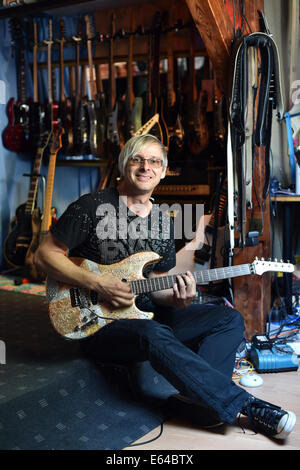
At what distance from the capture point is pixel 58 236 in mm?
2016

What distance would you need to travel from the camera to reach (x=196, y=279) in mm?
2047

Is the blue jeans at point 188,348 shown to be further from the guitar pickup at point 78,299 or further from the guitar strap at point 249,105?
the guitar strap at point 249,105

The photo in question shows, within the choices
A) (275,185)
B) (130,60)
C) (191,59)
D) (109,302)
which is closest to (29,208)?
Answer: (130,60)

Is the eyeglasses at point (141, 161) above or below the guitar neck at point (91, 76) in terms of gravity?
below

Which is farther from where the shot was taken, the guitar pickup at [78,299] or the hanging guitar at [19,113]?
the hanging guitar at [19,113]

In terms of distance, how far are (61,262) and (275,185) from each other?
179 cm

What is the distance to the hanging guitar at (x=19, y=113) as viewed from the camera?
451cm

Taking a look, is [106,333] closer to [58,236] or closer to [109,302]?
[109,302]

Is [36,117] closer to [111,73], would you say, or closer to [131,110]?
[111,73]

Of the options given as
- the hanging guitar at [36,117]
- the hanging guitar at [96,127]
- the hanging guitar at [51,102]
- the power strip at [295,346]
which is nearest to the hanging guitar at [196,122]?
the hanging guitar at [96,127]

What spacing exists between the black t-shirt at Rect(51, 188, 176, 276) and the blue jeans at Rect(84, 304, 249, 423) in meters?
0.28

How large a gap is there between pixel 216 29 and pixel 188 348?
5.18ft

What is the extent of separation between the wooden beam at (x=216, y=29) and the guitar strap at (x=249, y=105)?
129mm

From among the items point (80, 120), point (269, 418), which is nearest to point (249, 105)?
point (269, 418)
